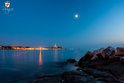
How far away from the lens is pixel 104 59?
5122 centimetres

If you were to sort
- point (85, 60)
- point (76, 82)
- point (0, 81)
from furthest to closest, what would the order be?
point (85, 60) < point (0, 81) < point (76, 82)

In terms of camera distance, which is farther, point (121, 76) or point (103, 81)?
point (121, 76)

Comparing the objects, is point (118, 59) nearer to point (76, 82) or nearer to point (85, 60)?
point (85, 60)

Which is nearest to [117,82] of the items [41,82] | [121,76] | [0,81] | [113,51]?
[121,76]

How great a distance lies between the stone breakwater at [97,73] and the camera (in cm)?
2953

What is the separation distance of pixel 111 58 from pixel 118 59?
8.02 feet

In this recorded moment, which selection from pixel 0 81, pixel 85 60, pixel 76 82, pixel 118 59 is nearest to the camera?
pixel 76 82

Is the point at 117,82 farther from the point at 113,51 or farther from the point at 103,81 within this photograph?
the point at 113,51

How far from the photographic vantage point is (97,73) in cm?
3559

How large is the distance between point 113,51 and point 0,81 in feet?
102

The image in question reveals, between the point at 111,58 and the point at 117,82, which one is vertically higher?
the point at 111,58

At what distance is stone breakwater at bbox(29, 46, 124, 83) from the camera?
96.9 feet

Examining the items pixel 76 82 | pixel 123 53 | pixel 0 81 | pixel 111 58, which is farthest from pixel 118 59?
pixel 0 81

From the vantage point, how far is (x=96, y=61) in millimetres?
51250
